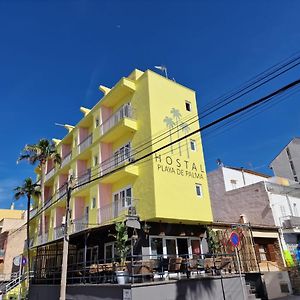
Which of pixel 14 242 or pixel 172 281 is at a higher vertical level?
pixel 14 242

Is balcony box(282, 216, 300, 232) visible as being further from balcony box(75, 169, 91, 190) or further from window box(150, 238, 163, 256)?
balcony box(75, 169, 91, 190)

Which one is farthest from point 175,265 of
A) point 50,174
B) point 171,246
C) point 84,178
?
point 50,174

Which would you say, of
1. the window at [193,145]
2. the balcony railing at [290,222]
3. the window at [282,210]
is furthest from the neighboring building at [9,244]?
the balcony railing at [290,222]

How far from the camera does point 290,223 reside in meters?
24.2

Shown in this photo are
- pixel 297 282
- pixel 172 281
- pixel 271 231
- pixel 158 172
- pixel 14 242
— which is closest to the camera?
pixel 172 281

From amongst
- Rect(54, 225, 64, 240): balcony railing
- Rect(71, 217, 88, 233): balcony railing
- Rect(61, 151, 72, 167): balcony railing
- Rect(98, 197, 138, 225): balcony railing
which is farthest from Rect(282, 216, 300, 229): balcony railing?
Rect(61, 151, 72, 167): balcony railing

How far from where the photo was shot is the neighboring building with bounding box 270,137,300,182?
38.3 meters

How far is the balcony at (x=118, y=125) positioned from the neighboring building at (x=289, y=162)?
26.7 metres

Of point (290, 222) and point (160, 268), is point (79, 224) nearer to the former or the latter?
point (160, 268)

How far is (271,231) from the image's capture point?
2355 centimetres

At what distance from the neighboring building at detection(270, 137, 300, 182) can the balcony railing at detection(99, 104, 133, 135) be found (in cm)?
2671

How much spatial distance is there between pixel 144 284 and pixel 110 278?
11.6ft

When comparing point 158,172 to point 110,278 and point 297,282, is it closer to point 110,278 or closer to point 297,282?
point 110,278

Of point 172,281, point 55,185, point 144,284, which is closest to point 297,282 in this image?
point 172,281
